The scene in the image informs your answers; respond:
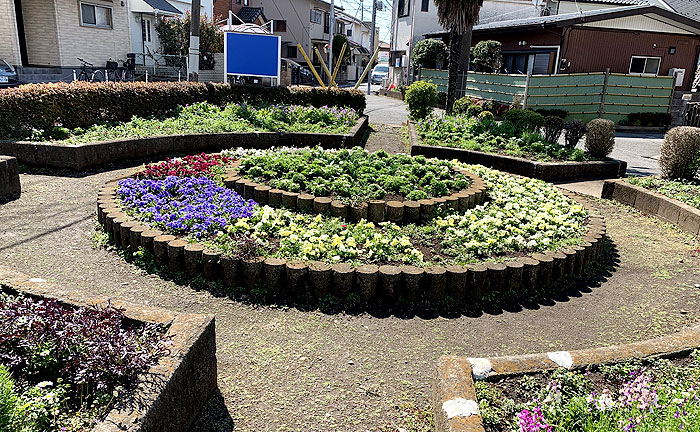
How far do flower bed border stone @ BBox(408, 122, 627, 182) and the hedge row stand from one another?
5498mm

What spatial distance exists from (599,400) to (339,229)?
3274 millimetres

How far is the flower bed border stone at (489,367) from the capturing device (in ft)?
8.87

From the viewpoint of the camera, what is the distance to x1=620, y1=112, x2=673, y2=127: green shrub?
19578 mm

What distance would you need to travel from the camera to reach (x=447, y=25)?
15.6 m

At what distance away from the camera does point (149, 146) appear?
980cm

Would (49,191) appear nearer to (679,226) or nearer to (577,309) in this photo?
(577,309)

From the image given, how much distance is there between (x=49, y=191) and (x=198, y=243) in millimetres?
3946

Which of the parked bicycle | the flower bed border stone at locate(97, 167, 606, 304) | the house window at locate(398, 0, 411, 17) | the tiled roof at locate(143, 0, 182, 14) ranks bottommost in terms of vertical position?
the flower bed border stone at locate(97, 167, 606, 304)

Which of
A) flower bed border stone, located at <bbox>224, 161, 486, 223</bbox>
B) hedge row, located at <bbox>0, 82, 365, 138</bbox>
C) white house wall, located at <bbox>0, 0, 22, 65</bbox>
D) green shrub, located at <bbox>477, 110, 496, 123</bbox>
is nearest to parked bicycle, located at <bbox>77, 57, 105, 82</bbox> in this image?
white house wall, located at <bbox>0, 0, 22, 65</bbox>

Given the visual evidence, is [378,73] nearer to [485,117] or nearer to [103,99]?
[485,117]

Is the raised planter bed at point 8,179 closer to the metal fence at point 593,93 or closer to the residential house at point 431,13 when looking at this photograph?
the metal fence at point 593,93

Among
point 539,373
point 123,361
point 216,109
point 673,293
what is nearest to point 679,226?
point 673,293

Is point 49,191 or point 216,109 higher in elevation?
point 216,109

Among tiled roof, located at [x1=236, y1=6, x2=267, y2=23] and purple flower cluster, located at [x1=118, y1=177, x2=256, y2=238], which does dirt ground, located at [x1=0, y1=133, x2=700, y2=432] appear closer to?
purple flower cluster, located at [x1=118, y1=177, x2=256, y2=238]
